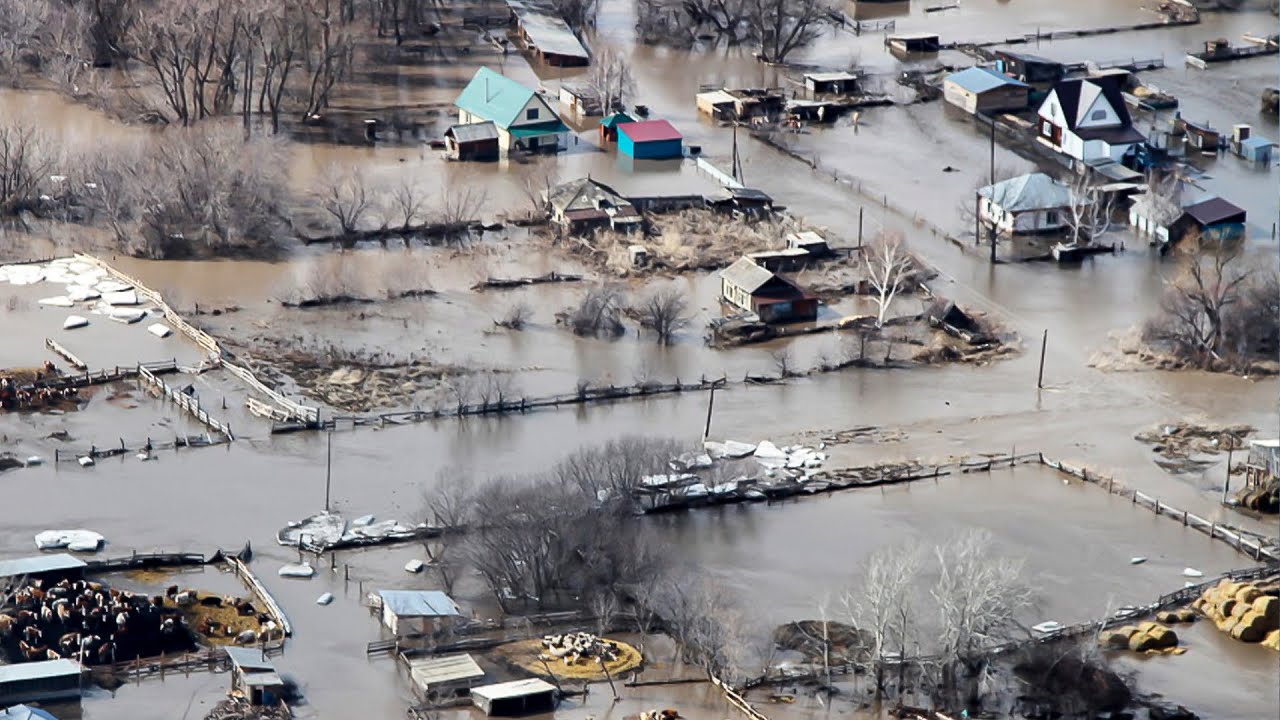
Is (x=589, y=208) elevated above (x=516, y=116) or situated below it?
below

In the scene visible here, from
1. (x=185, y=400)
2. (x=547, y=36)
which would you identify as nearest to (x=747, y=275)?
(x=185, y=400)

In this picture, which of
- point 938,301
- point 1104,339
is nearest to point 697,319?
point 938,301

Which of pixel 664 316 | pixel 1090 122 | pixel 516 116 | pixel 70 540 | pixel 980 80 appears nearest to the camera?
pixel 70 540

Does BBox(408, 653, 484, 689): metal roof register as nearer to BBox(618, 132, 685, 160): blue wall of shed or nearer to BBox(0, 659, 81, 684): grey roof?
BBox(0, 659, 81, 684): grey roof

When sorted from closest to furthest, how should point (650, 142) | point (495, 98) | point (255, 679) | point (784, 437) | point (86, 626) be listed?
point (255, 679) → point (86, 626) → point (784, 437) → point (650, 142) → point (495, 98)

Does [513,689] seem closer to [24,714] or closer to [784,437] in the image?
[24,714]

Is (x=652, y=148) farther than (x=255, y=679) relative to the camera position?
Yes

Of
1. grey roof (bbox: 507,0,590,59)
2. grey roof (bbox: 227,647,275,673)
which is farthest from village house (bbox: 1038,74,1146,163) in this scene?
Result: grey roof (bbox: 227,647,275,673)
